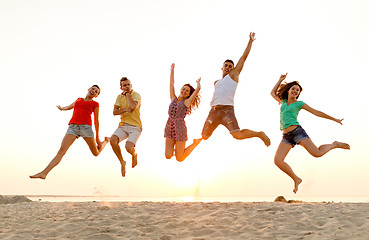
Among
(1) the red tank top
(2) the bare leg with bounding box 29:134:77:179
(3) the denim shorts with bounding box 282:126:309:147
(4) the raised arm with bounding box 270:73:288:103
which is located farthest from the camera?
(1) the red tank top

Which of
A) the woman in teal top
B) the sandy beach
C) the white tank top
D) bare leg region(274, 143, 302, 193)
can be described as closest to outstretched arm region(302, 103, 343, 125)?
the woman in teal top

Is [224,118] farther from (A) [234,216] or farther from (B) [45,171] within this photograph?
(B) [45,171]

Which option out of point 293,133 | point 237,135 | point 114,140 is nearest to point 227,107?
point 237,135

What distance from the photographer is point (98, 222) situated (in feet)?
24.8

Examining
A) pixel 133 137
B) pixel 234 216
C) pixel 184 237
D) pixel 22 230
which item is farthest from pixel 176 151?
pixel 22 230

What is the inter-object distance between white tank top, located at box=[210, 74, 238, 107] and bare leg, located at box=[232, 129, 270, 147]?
0.70 metres

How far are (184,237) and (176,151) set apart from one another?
10.5 feet

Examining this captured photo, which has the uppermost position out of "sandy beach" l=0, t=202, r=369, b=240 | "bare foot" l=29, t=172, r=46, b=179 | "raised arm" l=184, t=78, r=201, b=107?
"raised arm" l=184, t=78, r=201, b=107

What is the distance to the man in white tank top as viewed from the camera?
8.52 m

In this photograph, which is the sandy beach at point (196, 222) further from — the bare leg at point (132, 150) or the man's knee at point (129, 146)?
the man's knee at point (129, 146)

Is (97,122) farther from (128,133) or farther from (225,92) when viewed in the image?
(225,92)

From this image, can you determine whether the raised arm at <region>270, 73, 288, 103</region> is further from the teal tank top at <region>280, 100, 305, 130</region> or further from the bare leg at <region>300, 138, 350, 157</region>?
the bare leg at <region>300, 138, 350, 157</region>

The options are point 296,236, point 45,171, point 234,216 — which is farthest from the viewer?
point 45,171

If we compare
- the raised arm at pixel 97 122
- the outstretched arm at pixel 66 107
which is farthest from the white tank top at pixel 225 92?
the outstretched arm at pixel 66 107
